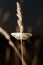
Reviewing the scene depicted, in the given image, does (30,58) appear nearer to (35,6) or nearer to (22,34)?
(22,34)

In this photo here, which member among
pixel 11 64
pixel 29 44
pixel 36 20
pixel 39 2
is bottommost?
pixel 11 64

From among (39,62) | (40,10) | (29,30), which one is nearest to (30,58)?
(39,62)

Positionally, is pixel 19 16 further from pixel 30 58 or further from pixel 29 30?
Answer: pixel 30 58

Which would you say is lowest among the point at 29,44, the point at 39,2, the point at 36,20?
the point at 29,44

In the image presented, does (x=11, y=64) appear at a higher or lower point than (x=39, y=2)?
lower

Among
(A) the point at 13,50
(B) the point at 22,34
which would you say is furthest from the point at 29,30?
(A) the point at 13,50

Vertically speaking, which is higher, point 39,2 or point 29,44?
point 39,2
